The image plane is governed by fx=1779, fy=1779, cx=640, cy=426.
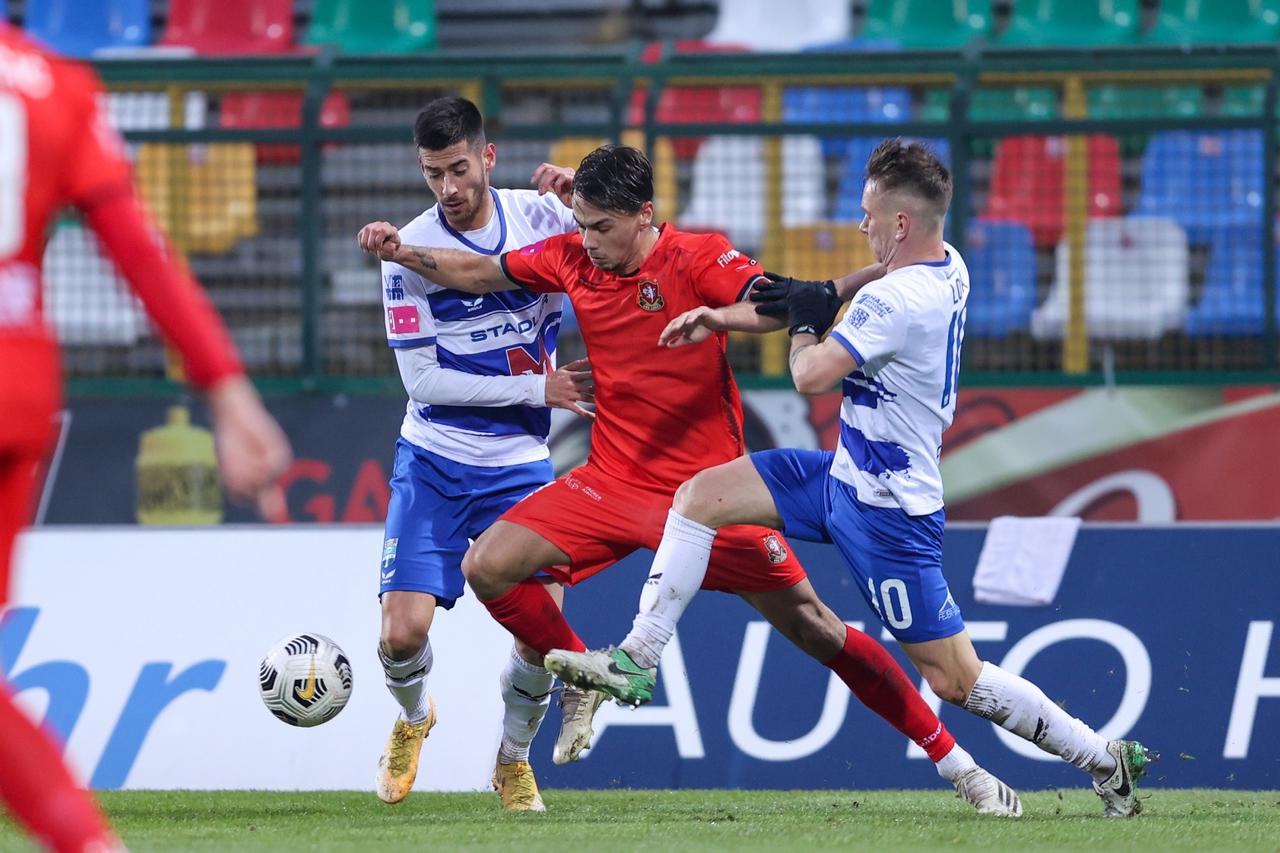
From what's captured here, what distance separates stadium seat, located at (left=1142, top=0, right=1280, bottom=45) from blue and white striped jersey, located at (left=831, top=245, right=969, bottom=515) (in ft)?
22.3

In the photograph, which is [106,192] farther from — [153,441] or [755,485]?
[153,441]

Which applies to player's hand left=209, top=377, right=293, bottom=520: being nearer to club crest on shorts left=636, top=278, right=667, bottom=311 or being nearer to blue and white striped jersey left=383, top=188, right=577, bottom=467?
club crest on shorts left=636, top=278, right=667, bottom=311

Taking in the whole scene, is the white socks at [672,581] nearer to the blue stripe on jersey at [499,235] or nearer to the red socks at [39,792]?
the blue stripe on jersey at [499,235]

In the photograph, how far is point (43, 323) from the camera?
321 cm

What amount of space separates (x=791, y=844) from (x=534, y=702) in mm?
1628

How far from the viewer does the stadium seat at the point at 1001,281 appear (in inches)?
376

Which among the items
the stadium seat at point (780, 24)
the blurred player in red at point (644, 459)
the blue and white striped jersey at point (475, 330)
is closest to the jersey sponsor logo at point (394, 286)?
the blue and white striped jersey at point (475, 330)

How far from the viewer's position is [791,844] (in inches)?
188

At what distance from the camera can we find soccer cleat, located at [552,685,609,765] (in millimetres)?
5816

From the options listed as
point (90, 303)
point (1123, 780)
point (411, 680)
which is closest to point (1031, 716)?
point (1123, 780)

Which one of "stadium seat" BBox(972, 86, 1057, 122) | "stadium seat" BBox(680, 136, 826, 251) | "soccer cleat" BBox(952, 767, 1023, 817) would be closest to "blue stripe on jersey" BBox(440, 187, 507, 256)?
"soccer cleat" BBox(952, 767, 1023, 817)

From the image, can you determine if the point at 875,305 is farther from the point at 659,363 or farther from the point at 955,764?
the point at 955,764

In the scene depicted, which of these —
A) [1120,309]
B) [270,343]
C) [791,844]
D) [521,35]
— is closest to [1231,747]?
[791,844]

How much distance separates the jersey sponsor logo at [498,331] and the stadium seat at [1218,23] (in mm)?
6631
